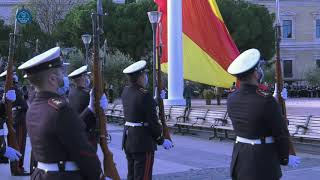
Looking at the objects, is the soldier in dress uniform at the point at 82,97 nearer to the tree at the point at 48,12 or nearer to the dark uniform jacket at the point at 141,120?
the dark uniform jacket at the point at 141,120

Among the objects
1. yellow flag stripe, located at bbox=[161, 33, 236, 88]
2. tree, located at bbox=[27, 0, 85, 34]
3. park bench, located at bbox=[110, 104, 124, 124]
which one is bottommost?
park bench, located at bbox=[110, 104, 124, 124]

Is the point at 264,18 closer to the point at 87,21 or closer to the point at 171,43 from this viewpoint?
the point at 87,21

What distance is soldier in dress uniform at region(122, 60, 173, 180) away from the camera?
22.0 feet

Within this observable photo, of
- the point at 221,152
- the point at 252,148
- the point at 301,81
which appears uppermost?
the point at 252,148

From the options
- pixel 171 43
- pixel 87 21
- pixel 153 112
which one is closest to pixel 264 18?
pixel 87 21

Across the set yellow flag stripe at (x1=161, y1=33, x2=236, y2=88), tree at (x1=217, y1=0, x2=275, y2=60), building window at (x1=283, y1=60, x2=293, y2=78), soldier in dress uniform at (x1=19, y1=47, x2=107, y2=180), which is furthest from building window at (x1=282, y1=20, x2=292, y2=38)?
soldier in dress uniform at (x1=19, y1=47, x2=107, y2=180)

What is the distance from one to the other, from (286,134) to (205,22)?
16068 millimetres

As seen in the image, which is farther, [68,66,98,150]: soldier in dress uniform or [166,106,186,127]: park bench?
[166,106,186,127]: park bench

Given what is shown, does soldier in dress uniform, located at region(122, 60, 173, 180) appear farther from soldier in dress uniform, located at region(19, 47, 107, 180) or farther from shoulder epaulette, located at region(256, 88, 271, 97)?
soldier in dress uniform, located at region(19, 47, 107, 180)

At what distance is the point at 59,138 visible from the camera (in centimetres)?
345

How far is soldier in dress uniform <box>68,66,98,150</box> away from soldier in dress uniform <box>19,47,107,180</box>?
3.02 meters

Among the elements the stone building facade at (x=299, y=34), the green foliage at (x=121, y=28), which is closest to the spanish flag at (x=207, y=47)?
the green foliage at (x=121, y=28)

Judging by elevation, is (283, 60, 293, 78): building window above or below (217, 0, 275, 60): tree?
below

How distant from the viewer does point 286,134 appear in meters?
4.98
